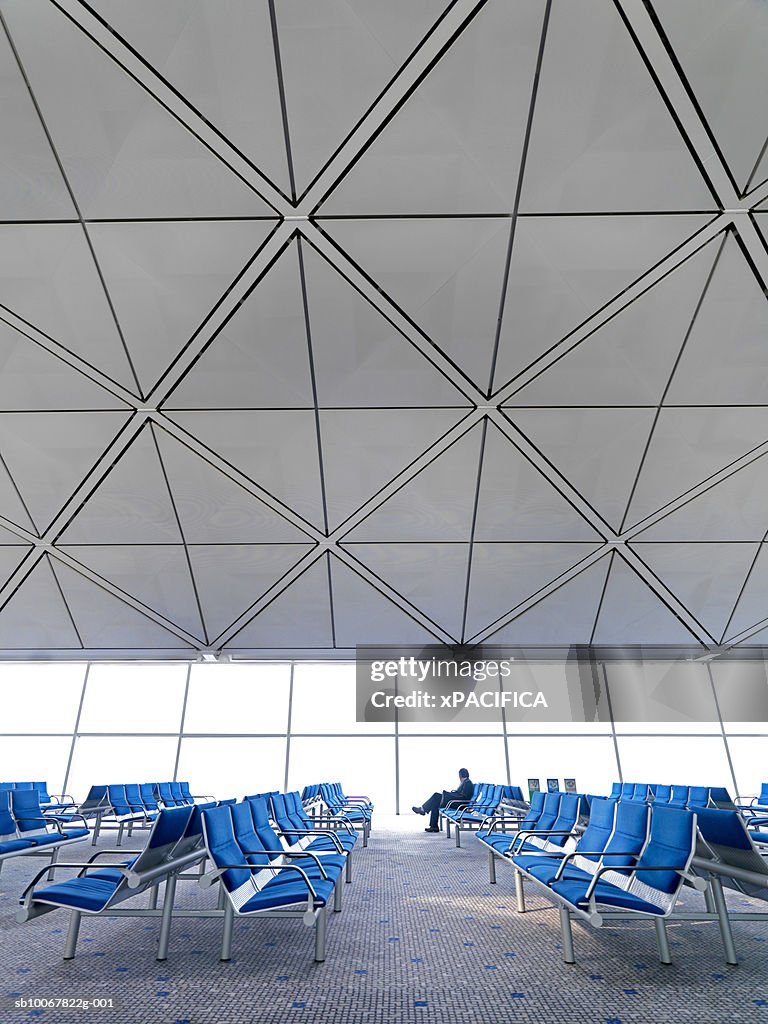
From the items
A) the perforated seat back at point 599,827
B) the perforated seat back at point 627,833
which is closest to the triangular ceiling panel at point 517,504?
the perforated seat back at point 599,827

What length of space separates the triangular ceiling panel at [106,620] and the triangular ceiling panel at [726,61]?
13178 millimetres

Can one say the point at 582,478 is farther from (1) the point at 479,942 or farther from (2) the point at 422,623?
(1) the point at 479,942

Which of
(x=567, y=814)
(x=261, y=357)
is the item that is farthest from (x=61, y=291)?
(x=567, y=814)

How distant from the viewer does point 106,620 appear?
43.5 feet

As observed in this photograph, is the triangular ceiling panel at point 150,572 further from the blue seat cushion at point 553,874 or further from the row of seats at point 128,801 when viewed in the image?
the blue seat cushion at point 553,874

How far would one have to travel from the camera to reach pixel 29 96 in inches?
218

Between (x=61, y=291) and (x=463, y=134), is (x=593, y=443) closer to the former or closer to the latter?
(x=463, y=134)

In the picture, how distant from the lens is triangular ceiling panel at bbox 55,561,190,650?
1231 centimetres

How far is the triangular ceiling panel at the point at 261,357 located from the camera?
7293 millimetres

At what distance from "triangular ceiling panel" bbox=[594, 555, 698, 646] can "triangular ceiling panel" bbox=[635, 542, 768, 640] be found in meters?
0.47

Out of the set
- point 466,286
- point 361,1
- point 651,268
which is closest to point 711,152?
point 651,268

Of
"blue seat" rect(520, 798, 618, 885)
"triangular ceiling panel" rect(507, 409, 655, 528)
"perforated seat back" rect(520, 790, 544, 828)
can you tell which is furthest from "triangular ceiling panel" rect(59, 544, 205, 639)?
"blue seat" rect(520, 798, 618, 885)

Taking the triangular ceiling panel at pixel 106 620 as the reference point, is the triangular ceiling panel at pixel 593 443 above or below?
above

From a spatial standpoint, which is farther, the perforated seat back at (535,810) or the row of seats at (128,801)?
the row of seats at (128,801)
